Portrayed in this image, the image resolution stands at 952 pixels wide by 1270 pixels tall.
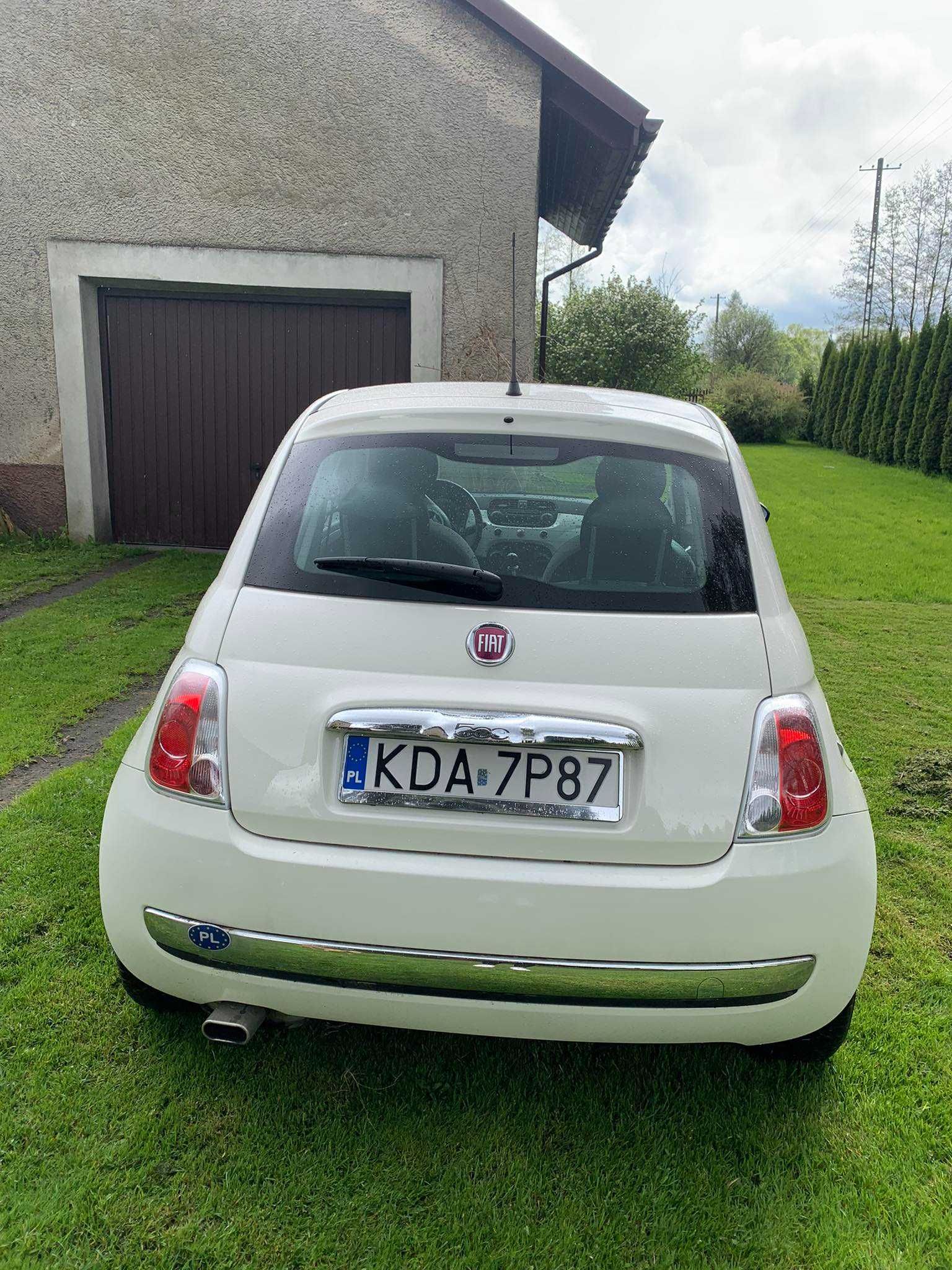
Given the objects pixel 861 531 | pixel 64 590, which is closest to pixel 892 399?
pixel 861 531

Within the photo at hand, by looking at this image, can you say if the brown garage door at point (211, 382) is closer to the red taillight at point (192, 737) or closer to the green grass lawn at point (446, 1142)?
the green grass lawn at point (446, 1142)

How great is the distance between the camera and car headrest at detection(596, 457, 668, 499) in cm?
223

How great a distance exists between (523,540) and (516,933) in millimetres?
995

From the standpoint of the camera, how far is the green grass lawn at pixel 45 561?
794cm

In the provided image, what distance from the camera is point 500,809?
1897 mm

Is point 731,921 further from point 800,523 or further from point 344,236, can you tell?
point 800,523

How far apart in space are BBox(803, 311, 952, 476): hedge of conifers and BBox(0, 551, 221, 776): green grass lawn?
19498mm

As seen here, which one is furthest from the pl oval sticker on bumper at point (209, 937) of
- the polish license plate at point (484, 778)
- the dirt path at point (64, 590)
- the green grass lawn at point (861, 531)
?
the green grass lawn at point (861, 531)

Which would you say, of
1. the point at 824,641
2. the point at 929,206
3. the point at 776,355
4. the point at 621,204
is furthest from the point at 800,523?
the point at 776,355

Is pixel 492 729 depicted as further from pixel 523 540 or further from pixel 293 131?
pixel 293 131

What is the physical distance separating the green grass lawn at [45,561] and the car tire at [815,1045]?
6.70 metres

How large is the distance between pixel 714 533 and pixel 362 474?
81cm

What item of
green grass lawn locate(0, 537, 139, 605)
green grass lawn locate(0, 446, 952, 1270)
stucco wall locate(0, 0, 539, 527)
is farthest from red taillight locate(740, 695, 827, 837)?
stucco wall locate(0, 0, 539, 527)

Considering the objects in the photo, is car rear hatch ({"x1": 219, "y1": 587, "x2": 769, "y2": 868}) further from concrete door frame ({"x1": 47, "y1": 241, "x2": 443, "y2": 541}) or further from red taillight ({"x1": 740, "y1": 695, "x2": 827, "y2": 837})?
concrete door frame ({"x1": 47, "y1": 241, "x2": 443, "y2": 541})
